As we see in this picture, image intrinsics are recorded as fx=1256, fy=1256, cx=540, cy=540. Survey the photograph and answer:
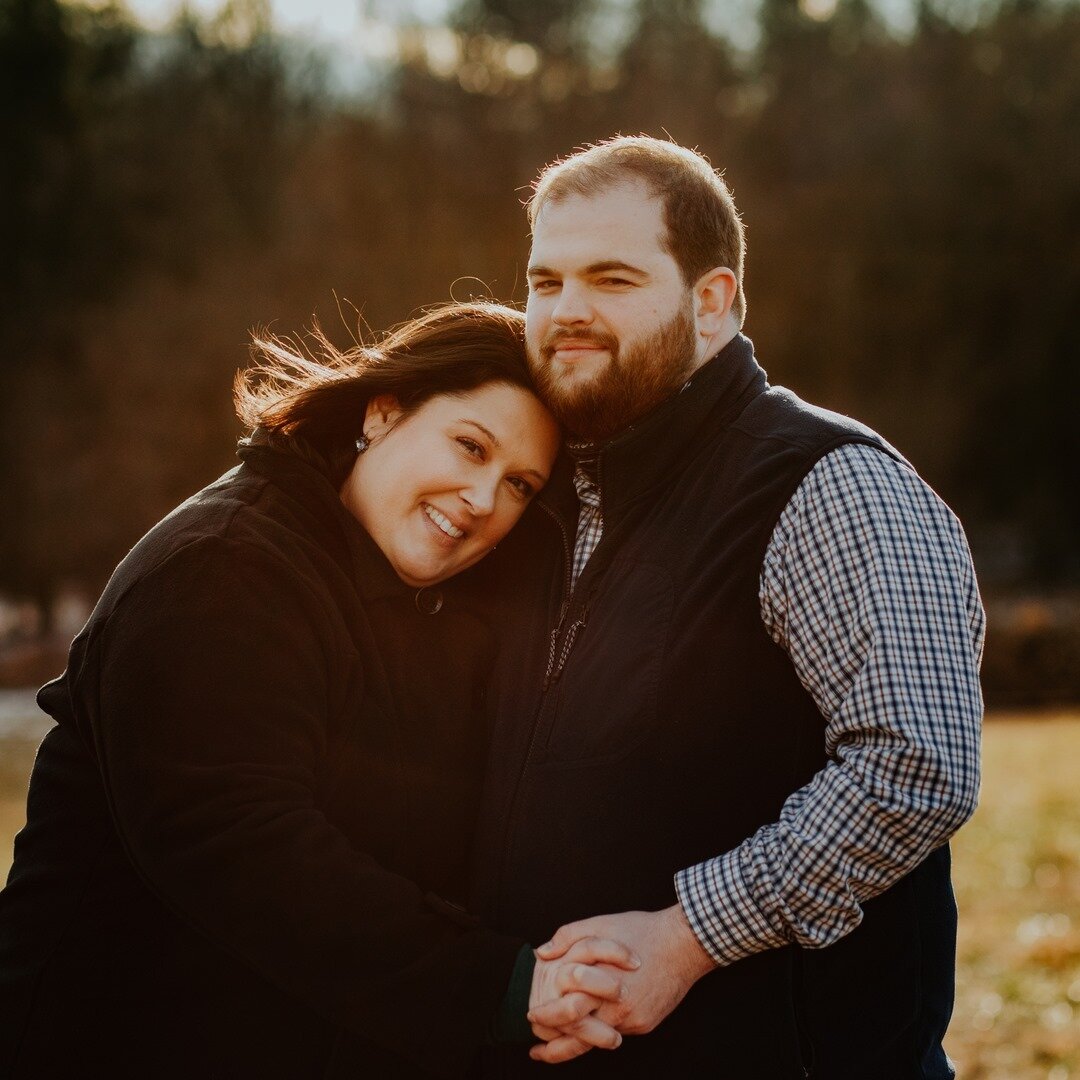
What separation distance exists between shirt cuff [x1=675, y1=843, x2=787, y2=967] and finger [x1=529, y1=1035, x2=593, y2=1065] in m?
0.32

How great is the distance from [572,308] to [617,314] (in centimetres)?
10

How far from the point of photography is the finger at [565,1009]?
7.83 ft

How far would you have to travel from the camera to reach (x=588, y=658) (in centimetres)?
267

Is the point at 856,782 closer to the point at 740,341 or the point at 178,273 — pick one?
the point at 740,341

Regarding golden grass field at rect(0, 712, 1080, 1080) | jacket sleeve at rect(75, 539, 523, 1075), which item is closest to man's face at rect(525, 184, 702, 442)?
jacket sleeve at rect(75, 539, 523, 1075)

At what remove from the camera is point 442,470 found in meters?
2.95

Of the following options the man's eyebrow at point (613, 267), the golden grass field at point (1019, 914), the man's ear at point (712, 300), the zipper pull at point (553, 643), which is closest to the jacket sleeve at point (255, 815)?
the zipper pull at point (553, 643)

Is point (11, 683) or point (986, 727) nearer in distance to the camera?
point (986, 727)

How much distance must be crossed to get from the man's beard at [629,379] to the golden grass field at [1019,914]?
3.20 m

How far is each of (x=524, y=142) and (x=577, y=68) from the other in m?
2.40

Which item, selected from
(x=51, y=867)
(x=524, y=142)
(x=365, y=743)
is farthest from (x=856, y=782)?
(x=524, y=142)

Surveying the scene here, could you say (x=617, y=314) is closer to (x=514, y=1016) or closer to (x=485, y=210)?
(x=514, y=1016)

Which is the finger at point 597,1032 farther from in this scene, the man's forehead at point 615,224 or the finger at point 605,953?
the man's forehead at point 615,224

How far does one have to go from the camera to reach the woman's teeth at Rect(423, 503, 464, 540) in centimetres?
297
